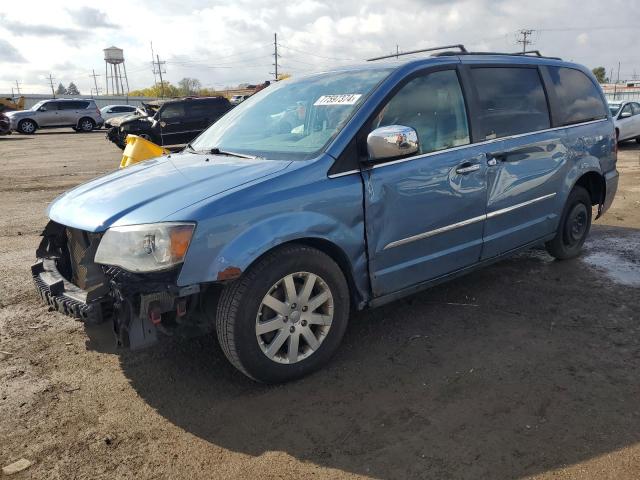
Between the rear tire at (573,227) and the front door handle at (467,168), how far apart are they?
5.25 ft

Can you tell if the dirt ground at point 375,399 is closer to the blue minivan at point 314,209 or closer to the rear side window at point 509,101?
the blue minivan at point 314,209

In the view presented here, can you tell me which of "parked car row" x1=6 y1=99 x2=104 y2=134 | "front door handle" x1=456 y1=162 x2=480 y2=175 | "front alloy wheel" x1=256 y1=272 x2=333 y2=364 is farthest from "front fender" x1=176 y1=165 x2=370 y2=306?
"parked car row" x1=6 y1=99 x2=104 y2=134

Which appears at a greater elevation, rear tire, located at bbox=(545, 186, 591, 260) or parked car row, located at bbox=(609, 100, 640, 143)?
parked car row, located at bbox=(609, 100, 640, 143)

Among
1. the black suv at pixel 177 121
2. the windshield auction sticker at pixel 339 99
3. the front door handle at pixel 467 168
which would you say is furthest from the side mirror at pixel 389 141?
the black suv at pixel 177 121

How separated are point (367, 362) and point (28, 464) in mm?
1871

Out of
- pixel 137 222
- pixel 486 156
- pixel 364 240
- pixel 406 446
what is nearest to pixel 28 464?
pixel 137 222

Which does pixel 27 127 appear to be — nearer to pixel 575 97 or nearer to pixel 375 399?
pixel 575 97

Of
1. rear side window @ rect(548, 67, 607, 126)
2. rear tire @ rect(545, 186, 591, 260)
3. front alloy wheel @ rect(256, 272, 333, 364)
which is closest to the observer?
front alloy wheel @ rect(256, 272, 333, 364)

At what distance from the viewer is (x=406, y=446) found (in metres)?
2.56

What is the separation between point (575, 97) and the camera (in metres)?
4.99

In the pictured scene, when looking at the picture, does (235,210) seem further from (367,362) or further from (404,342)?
(404,342)

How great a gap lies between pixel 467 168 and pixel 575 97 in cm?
196

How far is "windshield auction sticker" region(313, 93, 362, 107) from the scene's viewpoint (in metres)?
3.48

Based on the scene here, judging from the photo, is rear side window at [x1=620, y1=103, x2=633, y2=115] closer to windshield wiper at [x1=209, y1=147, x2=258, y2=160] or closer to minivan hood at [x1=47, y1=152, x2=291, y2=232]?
windshield wiper at [x1=209, y1=147, x2=258, y2=160]
